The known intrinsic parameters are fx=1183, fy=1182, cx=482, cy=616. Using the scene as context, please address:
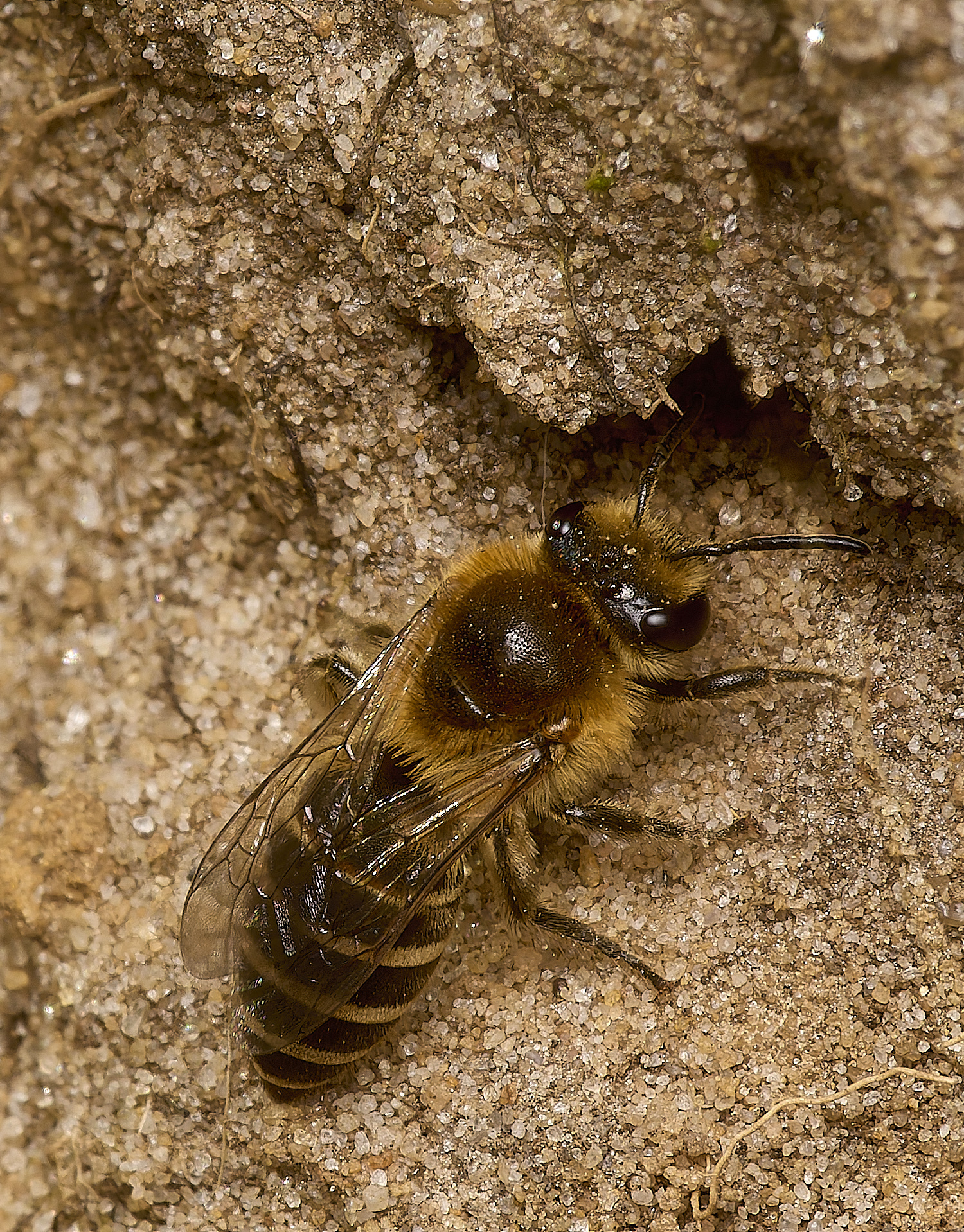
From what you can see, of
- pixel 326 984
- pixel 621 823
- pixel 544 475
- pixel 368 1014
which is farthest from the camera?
pixel 544 475

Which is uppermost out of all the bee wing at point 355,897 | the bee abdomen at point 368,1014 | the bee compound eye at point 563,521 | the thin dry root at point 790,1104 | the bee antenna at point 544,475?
the bee compound eye at point 563,521

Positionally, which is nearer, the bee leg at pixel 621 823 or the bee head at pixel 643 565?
the bee head at pixel 643 565

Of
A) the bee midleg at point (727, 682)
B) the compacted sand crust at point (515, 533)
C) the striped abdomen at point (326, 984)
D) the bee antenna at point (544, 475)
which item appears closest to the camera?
the compacted sand crust at point (515, 533)

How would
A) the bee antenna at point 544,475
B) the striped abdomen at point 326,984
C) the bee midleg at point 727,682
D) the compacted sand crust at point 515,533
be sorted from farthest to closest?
the bee antenna at point 544,475 < the bee midleg at point 727,682 < the striped abdomen at point 326,984 < the compacted sand crust at point 515,533

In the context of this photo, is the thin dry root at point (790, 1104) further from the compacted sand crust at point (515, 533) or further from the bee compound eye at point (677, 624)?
the bee compound eye at point (677, 624)

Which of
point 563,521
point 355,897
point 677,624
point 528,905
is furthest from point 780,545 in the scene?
point 355,897

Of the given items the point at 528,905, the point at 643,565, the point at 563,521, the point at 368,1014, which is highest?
the point at 563,521

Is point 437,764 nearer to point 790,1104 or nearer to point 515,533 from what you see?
point 515,533

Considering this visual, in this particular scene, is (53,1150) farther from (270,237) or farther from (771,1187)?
(270,237)

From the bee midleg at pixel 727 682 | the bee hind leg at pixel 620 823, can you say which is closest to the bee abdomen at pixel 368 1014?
the bee hind leg at pixel 620 823
